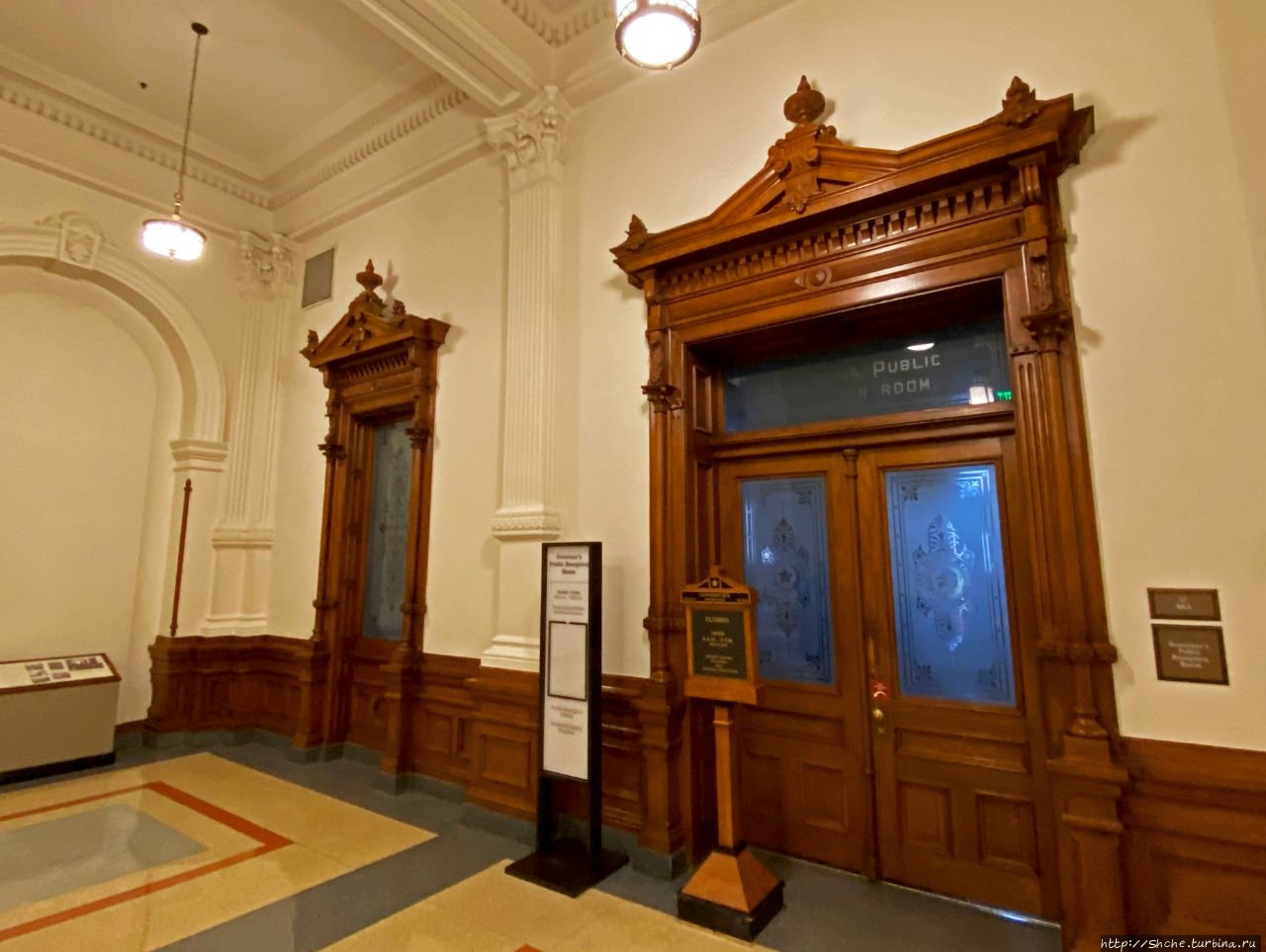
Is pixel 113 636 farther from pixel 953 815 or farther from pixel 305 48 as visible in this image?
pixel 953 815

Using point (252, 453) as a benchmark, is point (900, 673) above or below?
below

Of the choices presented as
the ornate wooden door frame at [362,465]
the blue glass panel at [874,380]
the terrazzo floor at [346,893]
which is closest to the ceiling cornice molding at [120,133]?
the ornate wooden door frame at [362,465]

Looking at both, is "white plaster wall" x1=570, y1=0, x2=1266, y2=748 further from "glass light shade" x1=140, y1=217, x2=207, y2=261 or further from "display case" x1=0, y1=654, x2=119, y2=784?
"display case" x1=0, y1=654, x2=119, y2=784

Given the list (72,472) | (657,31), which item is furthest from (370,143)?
(657,31)

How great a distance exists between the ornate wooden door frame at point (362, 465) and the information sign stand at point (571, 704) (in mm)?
1517

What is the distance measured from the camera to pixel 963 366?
309cm

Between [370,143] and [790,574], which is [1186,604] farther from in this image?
[370,143]

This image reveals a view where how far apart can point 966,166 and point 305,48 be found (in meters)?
4.54

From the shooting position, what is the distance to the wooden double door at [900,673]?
9.14ft

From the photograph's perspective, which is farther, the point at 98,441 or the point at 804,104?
the point at 98,441

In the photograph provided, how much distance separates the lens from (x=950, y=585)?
9.89 ft

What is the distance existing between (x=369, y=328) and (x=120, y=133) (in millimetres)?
2730

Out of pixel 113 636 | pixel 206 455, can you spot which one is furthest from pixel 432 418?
pixel 113 636

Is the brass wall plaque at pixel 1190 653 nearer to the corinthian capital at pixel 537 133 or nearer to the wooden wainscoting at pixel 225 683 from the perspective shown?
the corinthian capital at pixel 537 133
